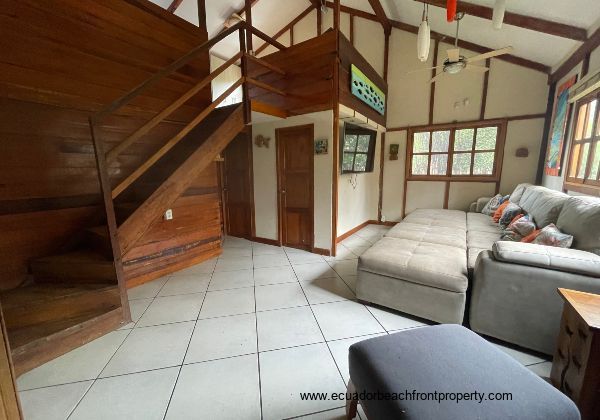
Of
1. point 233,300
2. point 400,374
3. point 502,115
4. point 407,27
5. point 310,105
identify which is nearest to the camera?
point 400,374

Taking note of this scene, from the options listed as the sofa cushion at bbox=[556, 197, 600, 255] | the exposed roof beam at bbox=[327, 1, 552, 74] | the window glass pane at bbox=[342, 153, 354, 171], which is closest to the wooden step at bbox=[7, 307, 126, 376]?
Result: the window glass pane at bbox=[342, 153, 354, 171]

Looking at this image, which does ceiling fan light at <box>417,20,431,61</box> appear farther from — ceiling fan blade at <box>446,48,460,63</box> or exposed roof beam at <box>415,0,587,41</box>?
exposed roof beam at <box>415,0,587,41</box>

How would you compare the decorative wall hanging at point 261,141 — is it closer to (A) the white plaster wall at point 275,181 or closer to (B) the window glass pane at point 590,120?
(A) the white plaster wall at point 275,181

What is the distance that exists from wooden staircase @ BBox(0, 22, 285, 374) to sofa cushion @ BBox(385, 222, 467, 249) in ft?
8.03

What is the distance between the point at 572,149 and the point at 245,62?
4.30 metres

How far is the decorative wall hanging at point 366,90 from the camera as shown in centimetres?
351

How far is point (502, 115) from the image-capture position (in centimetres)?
437

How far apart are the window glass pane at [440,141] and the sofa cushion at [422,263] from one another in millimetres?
3253

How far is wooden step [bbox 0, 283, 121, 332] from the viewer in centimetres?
173

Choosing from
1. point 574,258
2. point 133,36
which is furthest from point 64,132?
point 574,258

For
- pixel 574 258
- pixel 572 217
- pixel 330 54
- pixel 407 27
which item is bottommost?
pixel 574 258

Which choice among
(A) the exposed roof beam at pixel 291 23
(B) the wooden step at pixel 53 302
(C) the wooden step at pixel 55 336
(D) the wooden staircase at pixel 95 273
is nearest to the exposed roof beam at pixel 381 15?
(A) the exposed roof beam at pixel 291 23

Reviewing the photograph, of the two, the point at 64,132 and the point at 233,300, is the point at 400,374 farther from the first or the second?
the point at 64,132

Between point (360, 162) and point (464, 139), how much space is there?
224cm
